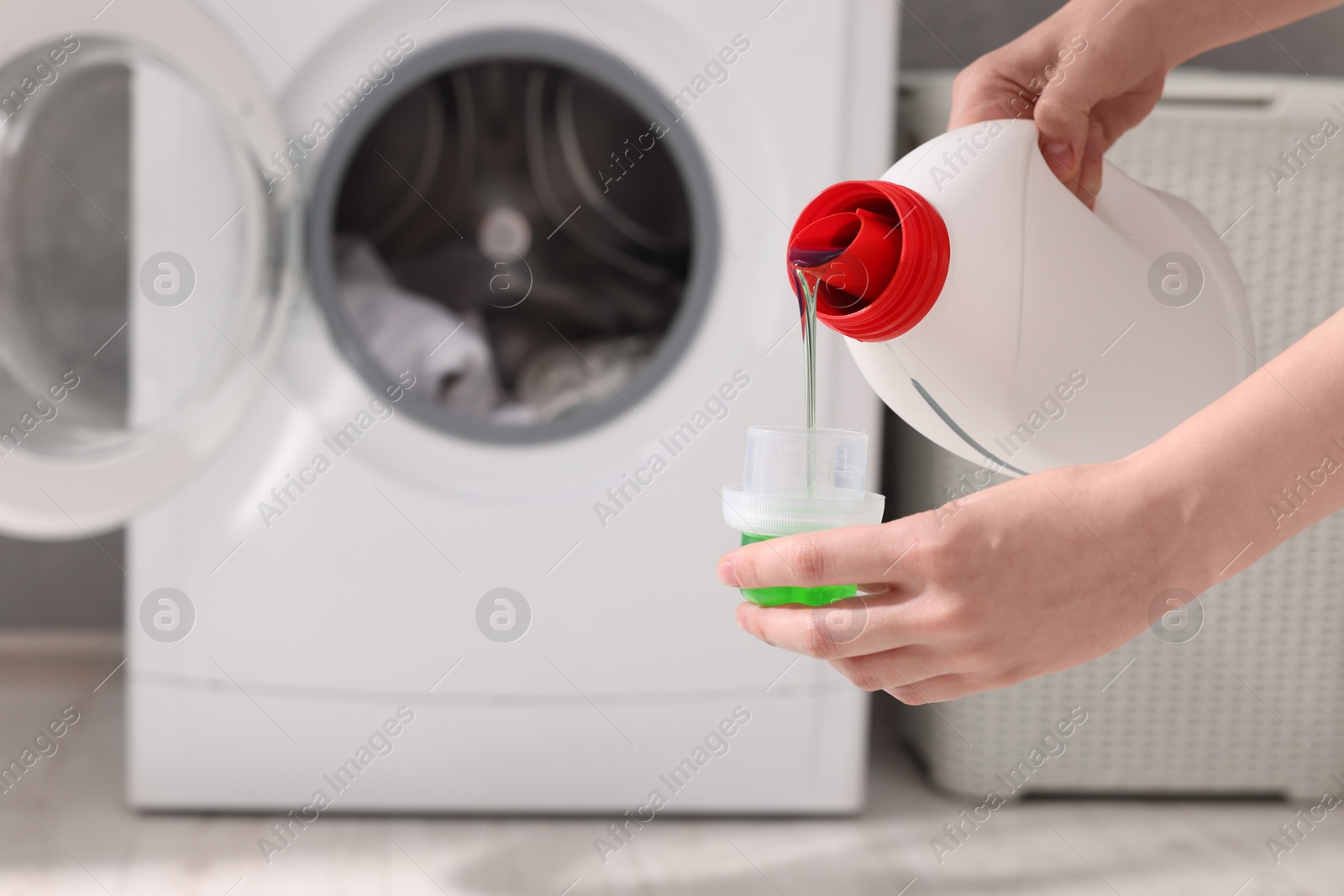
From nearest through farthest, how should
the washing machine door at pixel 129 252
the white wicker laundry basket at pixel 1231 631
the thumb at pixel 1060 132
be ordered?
the thumb at pixel 1060 132
the washing machine door at pixel 129 252
the white wicker laundry basket at pixel 1231 631

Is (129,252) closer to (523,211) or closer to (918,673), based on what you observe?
(523,211)

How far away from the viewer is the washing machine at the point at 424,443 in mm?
904

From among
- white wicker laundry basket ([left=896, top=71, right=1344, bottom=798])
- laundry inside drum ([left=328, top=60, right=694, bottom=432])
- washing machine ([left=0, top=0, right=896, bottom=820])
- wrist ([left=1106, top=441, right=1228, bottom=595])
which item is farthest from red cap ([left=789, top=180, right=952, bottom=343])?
laundry inside drum ([left=328, top=60, right=694, bottom=432])

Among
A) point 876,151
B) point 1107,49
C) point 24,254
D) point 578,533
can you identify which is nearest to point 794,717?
point 578,533

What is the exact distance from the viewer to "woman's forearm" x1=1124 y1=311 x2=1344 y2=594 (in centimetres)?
42

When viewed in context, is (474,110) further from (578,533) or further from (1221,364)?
(1221,364)

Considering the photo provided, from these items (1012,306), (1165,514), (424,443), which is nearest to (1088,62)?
(1012,306)

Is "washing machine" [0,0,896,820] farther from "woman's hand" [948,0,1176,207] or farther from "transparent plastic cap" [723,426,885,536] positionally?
"transparent plastic cap" [723,426,885,536]

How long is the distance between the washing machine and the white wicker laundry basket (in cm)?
15

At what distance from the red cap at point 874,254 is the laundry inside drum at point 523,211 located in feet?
2.33

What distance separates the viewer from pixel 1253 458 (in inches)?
16.9

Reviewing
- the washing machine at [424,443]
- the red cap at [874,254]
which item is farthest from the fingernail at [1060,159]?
the washing machine at [424,443]

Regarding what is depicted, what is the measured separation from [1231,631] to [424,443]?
801 millimetres

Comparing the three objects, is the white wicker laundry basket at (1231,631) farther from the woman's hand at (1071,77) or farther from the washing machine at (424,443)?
the woman's hand at (1071,77)
